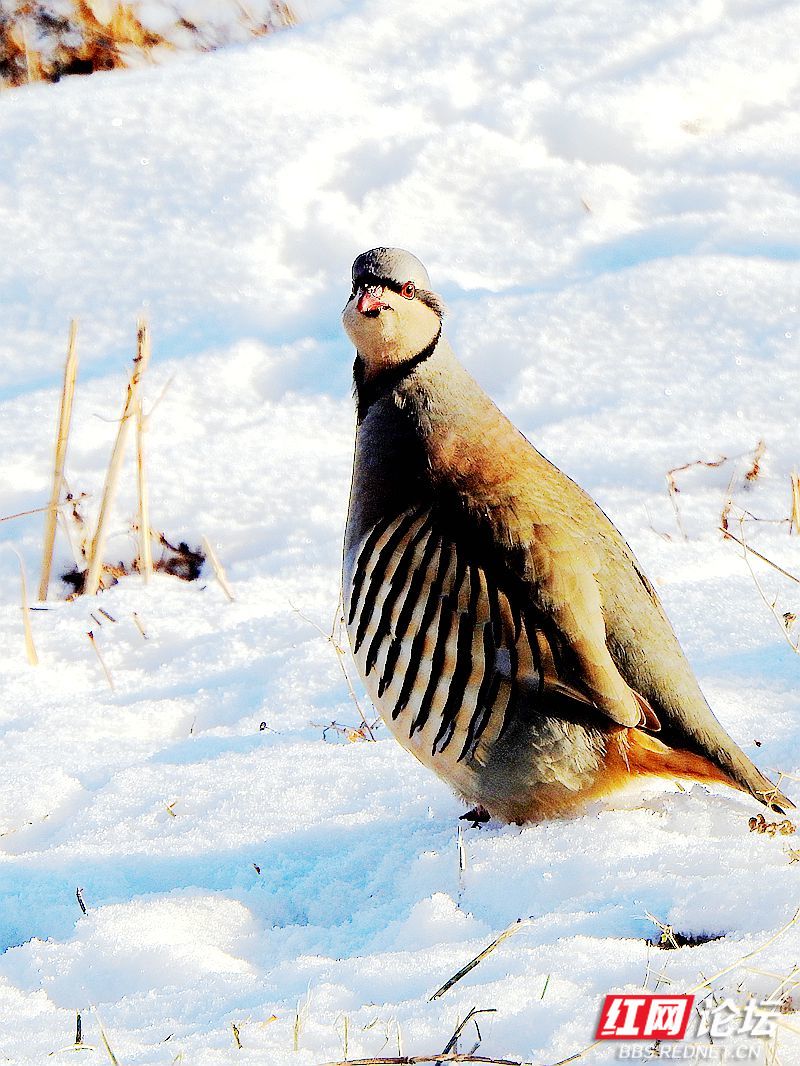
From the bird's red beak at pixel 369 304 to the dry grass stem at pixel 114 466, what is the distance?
5.38 feet

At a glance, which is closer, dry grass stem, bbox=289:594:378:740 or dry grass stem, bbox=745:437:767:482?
dry grass stem, bbox=289:594:378:740

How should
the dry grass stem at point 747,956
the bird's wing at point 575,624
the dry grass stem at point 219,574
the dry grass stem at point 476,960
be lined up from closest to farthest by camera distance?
the dry grass stem at point 747,956 → the dry grass stem at point 476,960 → the bird's wing at point 575,624 → the dry grass stem at point 219,574

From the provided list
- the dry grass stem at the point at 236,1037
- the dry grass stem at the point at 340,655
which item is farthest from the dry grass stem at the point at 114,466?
the dry grass stem at the point at 236,1037

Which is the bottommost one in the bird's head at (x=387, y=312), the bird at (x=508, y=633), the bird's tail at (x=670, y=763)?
the bird's tail at (x=670, y=763)

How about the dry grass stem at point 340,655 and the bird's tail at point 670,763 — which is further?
the dry grass stem at point 340,655

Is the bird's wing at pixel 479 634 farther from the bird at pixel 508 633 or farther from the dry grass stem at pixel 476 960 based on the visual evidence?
the dry grass stem at pixel 476 960

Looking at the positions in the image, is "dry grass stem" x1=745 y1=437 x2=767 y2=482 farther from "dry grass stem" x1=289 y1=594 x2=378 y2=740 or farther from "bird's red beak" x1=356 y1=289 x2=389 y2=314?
"bird's red beak" x1=356 y1=289 x2=389 y2=314

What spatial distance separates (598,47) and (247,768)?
254 inches

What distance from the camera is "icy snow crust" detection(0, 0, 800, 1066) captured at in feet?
7.68

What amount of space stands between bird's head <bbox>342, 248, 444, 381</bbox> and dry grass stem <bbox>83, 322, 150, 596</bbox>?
63.1 inches

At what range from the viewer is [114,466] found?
16.0ft

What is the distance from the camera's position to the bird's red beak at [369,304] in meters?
3.04

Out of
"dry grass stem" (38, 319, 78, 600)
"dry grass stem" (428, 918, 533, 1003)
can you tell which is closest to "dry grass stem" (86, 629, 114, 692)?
"dry grass stem" (38, 319, 78, 600)

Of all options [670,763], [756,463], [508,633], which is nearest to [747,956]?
[670,763]
